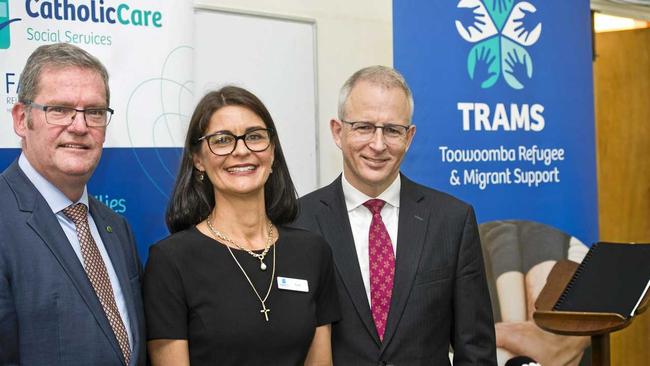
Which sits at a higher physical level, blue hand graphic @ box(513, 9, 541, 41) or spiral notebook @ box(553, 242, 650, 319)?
blue hand graphic @ box(513, 9, 541, 41)

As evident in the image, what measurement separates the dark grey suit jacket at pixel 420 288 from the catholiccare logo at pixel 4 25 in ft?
3.92

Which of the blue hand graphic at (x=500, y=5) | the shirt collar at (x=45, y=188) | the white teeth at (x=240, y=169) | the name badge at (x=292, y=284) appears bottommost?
the name badge at (x=292, y=284)

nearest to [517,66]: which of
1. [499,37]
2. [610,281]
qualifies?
[499,37]

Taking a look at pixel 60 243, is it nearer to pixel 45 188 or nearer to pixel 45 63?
pixel 45 188

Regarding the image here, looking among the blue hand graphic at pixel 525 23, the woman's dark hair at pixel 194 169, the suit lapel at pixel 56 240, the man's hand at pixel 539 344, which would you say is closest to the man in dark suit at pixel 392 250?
the woman's dark hair at pixel 194 169

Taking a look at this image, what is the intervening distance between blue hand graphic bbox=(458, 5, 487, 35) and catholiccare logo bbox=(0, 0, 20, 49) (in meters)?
2.44

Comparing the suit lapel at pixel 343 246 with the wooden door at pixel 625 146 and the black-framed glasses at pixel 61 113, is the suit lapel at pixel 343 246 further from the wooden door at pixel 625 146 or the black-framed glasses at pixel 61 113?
the wooden door at pixel 625 146

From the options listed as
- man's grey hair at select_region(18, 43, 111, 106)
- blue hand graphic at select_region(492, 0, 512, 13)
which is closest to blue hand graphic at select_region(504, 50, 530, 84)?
blue hand graphic at select_region(492, 0, 512, 13)

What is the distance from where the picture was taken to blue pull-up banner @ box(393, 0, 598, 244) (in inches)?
168

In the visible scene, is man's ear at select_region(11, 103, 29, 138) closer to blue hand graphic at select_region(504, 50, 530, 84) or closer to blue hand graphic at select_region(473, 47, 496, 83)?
blue hand graphic at select_region(473, 47, 496, 83)

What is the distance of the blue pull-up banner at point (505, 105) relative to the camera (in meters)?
4.27

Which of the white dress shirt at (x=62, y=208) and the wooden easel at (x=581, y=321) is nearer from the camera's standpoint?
the white dress shirt at (x=62, y=208)

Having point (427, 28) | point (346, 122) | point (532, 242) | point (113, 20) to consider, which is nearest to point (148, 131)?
point (113, 20)

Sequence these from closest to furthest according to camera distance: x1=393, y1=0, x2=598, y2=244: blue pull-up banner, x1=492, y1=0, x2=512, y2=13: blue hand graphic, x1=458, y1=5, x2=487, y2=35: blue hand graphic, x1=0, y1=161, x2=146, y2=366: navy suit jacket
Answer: x1=0, y1=161, x2=146, y2=366: navy suit jacket < x1=393, y1=0, x2=598, y2=244: blue pull-up banner < x1=458, y1=5, x2=487, y2=35: blue hand graphic < x1=492, y1=0, x2=512, y2=13: blue hand graphic
